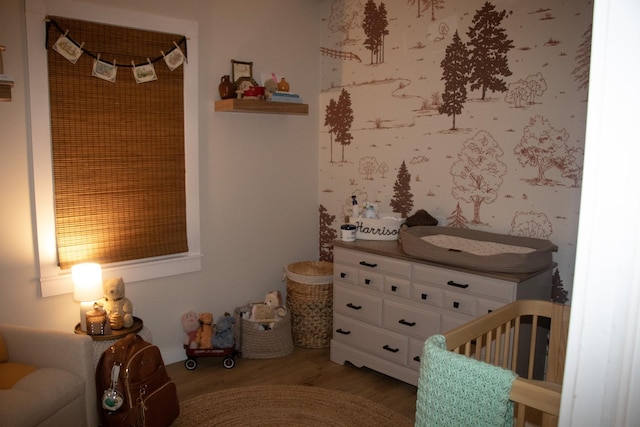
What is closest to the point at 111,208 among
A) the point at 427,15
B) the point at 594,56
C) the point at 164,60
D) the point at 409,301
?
the point at 164,60

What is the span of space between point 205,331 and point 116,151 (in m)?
1.30

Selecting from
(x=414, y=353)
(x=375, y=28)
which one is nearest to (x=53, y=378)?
(x=414, y=353)

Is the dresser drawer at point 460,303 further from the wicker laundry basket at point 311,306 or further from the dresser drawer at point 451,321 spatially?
the wicker laundry basket at point 311,306

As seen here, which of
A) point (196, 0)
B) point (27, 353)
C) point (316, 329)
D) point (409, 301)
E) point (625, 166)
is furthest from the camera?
point (316, 329)

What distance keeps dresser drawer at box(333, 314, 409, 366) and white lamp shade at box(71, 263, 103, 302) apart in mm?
1511

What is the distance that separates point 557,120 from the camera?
2.80 metres

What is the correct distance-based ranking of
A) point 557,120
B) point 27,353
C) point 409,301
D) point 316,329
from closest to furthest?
point 27,353 < point 557,120 < point 409,301 < point 316,329

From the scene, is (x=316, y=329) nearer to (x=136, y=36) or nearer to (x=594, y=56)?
(x=136, y=36)

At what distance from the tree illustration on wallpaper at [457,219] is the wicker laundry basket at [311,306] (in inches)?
36.5

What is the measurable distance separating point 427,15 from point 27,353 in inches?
117

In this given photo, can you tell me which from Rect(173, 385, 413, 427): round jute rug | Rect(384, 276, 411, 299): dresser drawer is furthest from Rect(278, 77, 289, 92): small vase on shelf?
Rect(173, 385, 413, 427): round jute rug

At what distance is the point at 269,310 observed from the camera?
3.56m

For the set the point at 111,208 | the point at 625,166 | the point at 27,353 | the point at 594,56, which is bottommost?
the point at 27,353

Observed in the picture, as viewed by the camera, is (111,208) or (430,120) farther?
(430,120)
